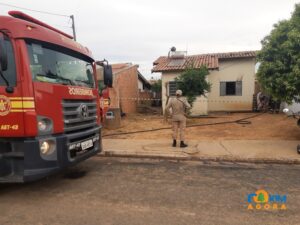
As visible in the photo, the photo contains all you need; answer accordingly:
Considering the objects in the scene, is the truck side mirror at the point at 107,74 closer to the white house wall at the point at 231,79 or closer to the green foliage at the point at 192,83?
the green foliage at the point at 192,83

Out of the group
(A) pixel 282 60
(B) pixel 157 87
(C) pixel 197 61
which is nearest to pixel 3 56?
(A) pixel 282 60

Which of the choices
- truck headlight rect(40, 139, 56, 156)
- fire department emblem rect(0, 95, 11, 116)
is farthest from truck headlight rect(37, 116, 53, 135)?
fire department emblem rect(0, 95, 11, 116)

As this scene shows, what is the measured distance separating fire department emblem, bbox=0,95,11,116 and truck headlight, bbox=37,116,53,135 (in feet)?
1.55

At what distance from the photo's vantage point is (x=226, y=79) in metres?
18.1

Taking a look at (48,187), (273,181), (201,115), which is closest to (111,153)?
(48,187)

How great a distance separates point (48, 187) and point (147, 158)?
2875 millimetres

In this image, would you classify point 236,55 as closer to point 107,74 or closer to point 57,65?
point 107,74

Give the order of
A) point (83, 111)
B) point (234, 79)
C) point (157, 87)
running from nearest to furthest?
1. point (83, 111)
2. point (234, 79)
3. point (157, 87)

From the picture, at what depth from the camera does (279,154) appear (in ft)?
21.5

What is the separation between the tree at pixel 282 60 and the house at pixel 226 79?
10064 mm

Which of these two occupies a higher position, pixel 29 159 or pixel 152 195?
pixel 29 159

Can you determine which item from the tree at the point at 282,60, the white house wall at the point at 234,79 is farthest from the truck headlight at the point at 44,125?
the white house wall at the point at 234,79

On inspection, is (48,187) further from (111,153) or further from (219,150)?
(219,150)

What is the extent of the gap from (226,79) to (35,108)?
645 inches
